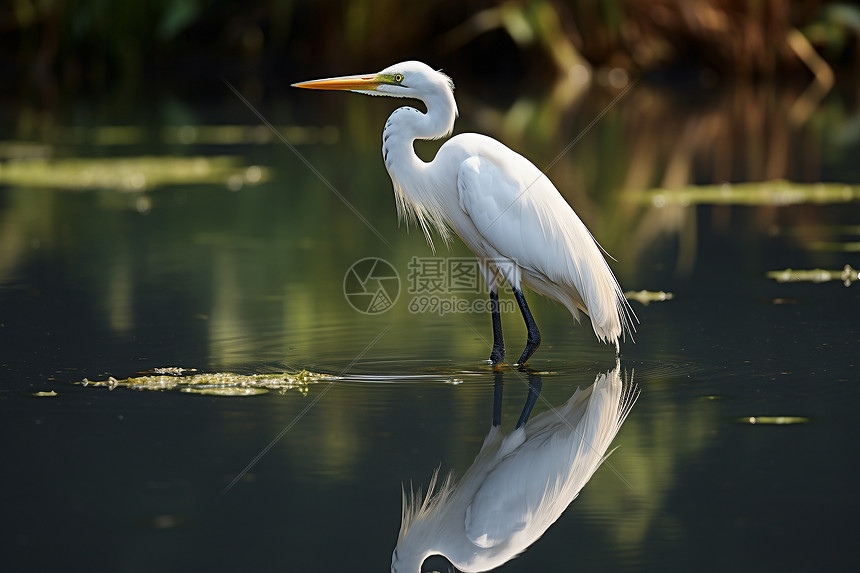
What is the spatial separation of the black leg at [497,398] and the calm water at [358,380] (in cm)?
3

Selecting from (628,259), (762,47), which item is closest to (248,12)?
(762,47)

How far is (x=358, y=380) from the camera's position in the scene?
4301mm

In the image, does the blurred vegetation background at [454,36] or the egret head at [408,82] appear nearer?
the egret head at [408,82]

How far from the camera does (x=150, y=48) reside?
19562 mm

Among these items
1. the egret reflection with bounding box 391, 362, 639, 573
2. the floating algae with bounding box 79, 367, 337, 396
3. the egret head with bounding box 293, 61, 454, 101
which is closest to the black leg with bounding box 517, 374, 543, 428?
the egret reflection with bounding box 391, 362, 639, 573

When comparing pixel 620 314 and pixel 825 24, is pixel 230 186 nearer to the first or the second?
pixel 620 314

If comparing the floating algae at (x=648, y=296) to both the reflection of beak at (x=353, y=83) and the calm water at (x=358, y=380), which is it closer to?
the calm water at (x=358, y=380)

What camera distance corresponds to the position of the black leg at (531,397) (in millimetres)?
3848

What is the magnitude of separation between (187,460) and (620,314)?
6.56ft

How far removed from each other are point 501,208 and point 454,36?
552 inches

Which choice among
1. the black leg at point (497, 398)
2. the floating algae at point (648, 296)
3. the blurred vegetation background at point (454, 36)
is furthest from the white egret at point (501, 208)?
the blurred vegetation background at point (454, 36)

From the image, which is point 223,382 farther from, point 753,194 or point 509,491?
point 753,194

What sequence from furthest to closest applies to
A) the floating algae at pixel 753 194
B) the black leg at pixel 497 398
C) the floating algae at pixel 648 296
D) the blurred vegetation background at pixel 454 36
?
the blurred vegetation background at pixel 454 36 < the floating algae at pixel 753 194 < the floating algae at pixel 648 296 < the black leg at pixel 497 398

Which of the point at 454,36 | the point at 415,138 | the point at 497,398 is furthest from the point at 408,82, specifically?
the point at 454,36
